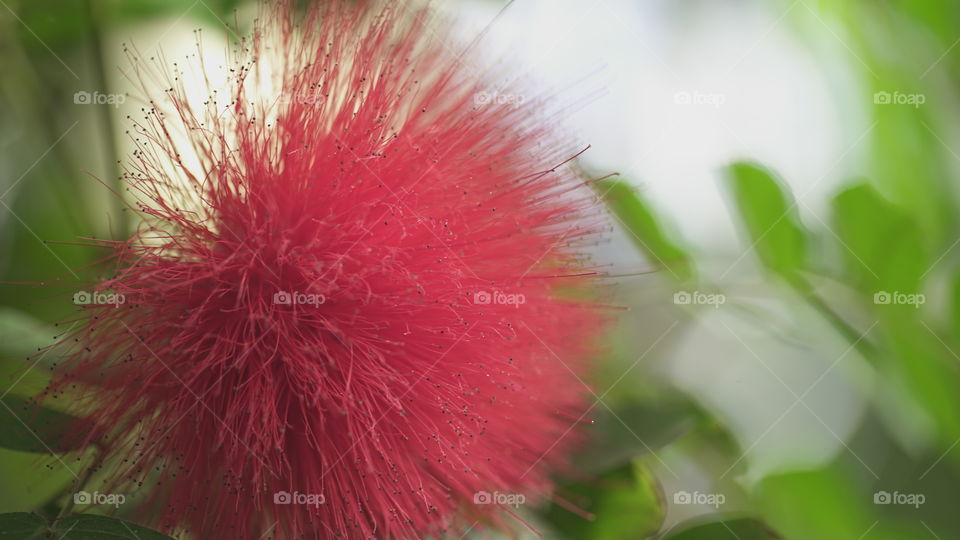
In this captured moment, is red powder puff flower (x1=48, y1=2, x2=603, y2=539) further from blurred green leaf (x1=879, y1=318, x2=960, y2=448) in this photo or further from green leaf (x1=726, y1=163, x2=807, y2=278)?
blurred green leaf (x1=879, y1=318, x2=960, y2=448)

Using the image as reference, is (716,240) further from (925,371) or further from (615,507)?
(615,507)

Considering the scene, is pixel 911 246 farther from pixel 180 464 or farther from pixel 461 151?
pixel 180 464

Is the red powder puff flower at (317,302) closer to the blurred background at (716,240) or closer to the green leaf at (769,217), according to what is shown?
the blurred background at (716,240)

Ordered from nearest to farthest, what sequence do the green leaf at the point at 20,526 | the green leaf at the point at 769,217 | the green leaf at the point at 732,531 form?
the green leaf at the point at 20,526 → the green leaf at the point at 732,531 → the green leaf at the point at 769,217

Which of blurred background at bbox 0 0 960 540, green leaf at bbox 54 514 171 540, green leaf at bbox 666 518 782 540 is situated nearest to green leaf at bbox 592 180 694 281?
blurred background at bbox 0 0 960 540

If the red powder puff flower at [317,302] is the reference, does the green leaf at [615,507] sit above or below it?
below

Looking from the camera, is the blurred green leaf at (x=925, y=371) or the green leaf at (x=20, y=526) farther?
the blurred green leaf at (x=925, y=371)

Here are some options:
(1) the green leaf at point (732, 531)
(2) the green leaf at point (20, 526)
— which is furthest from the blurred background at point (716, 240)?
(2) the green leaf at point (20, 526)

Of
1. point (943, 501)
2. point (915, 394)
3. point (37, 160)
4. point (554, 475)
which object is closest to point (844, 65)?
point (915, 394)
